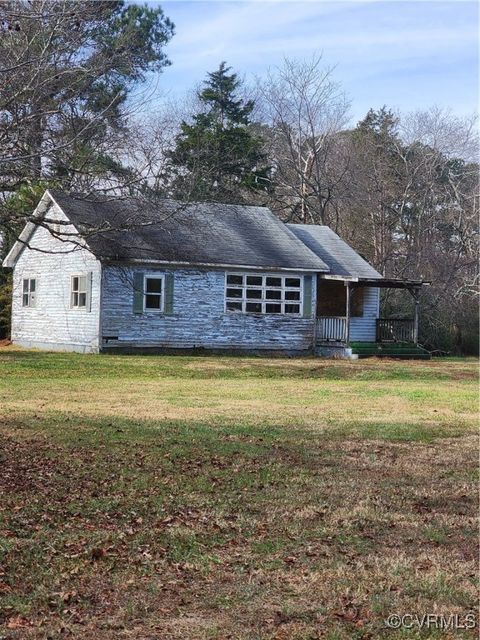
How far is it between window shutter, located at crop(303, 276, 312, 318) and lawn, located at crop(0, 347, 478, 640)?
599 inches

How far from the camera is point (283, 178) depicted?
44.1 meters

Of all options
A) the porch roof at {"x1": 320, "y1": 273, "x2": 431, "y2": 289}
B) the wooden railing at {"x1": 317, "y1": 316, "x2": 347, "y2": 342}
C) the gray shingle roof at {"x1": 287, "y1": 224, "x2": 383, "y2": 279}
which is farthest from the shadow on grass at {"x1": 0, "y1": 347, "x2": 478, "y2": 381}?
the gray shingle roof at {"x1": 287, "y1": 224, "x2": 383, "y2": 279}

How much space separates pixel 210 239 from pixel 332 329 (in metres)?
5.22

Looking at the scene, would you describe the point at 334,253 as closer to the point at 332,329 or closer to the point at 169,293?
the point at 332,329

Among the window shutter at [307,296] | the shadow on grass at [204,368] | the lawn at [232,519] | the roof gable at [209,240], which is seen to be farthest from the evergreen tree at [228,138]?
the lawn at [232,519]

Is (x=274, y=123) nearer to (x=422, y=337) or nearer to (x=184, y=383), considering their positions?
(x=422, y=337)

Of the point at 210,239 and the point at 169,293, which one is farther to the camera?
the point at 210,239

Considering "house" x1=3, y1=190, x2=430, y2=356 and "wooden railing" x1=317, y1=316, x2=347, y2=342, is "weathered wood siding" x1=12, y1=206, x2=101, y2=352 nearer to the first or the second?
"house" x1=3, y1=190, x2=430, y2=356

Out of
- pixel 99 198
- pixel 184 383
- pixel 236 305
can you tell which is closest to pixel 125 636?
pixel 99 198

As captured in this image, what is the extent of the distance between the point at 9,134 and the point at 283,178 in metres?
35.2

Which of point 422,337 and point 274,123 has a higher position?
point 274,123

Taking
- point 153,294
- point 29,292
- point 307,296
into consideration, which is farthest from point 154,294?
point 29,292

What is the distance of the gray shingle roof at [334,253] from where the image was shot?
31094 mm

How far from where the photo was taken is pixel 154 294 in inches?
1080
